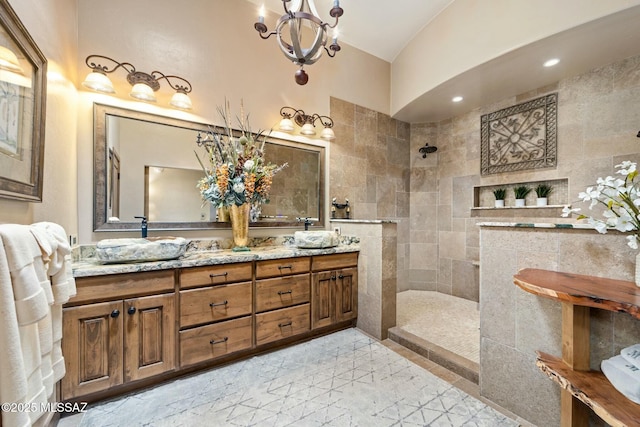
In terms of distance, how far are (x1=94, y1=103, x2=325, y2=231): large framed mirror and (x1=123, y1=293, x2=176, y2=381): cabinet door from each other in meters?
0.76

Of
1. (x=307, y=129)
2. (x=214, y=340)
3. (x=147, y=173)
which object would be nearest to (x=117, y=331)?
(x=214, y=340)

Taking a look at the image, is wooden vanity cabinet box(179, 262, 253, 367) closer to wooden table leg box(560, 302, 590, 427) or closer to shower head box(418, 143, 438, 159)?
wooden table leg box(560, 302, 590, 427)

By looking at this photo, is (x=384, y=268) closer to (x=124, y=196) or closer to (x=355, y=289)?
(x=355, y=289)

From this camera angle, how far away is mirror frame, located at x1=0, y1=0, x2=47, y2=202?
3.38ft

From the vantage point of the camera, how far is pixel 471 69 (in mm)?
2699

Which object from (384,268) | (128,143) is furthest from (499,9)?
(128,143)

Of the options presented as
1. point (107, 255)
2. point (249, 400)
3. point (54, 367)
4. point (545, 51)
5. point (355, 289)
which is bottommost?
point (249, 400)

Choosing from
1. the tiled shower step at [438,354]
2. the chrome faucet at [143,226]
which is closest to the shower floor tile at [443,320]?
the tiled shower step at [438,354]

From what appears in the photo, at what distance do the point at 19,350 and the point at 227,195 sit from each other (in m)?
1.68

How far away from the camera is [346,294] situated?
2.72 m

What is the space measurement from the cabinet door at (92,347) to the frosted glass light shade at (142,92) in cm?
165

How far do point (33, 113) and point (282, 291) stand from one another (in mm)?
1975

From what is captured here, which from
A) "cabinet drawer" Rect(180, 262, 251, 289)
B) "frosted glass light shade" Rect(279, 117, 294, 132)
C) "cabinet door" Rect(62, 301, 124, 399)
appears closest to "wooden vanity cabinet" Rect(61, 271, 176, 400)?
"cabinet door" Rect(62, 301, 124, 399)

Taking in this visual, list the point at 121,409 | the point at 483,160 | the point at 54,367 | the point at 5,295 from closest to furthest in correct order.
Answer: the point at 5,295 < the point at 54,367 < the point at 121,409 < the point at 483,160
